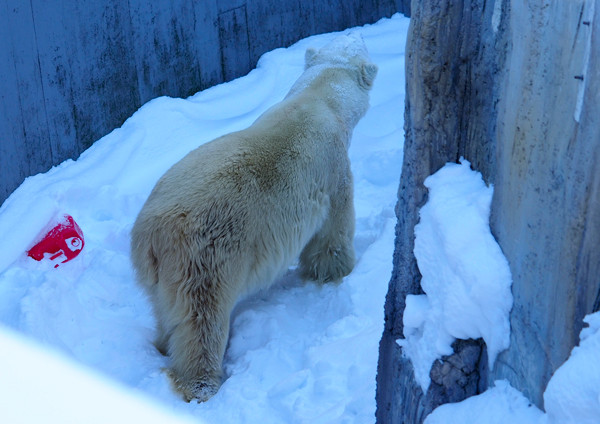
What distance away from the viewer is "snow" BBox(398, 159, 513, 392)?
6.01 ft

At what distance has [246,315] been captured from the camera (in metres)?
3.70

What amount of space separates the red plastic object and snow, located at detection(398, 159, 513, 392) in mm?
2498

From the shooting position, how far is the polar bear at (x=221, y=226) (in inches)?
124

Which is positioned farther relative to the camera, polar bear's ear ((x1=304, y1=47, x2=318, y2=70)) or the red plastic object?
polar bear's ear ((x1=304, y1=47, x2=318, y2=70))

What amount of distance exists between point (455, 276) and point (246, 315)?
196 centimetres

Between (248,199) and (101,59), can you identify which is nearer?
(248,199)

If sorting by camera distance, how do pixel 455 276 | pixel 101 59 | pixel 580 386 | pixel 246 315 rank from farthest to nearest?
pixel 101 59 → pixel 246 315 → pixel 455 276 → pixel 580 386

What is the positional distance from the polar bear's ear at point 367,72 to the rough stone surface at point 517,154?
7.36 feet

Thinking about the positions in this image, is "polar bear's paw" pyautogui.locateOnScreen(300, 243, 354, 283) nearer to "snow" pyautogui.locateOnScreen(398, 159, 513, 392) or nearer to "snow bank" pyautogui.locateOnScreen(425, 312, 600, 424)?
"snow" pyautogui.locateOnScreen(398, 159, 513, 392)

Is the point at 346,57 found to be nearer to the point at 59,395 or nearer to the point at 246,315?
the point at 246,315

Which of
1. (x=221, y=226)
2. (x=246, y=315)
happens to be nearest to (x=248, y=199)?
(x=221, y=226)

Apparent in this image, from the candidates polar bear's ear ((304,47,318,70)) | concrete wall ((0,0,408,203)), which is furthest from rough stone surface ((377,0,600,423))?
concrete wall ((0,0,408,203))

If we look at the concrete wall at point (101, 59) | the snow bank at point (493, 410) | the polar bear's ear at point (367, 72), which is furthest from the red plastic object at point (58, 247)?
the snow bank at point (493, 410)

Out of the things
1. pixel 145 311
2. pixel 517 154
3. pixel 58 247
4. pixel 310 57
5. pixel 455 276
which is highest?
pixel 517 154
